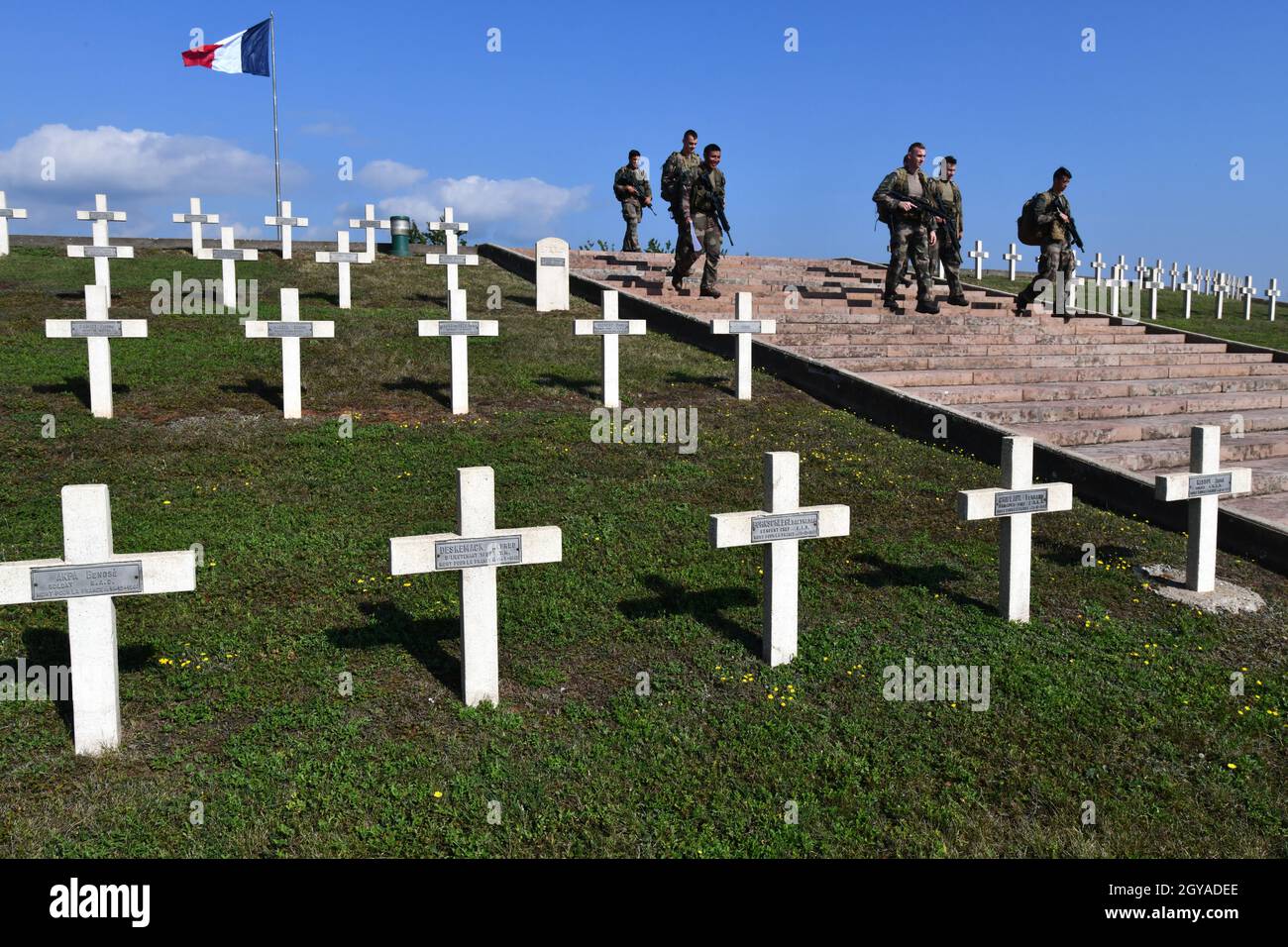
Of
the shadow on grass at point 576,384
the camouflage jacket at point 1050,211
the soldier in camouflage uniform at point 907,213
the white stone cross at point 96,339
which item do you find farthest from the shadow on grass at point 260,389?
the camouflage jacket at point 1050,211

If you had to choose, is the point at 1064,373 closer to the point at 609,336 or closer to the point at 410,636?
the point at 609,336

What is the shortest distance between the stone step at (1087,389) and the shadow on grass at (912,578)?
4.72 metres

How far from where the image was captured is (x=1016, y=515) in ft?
21.6

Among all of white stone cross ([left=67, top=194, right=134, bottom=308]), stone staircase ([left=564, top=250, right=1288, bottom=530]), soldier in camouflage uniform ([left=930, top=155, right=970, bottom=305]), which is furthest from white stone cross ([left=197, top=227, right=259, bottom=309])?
soldier in camouflage uniform ([left=930, top=155, right=970, bottom=305])

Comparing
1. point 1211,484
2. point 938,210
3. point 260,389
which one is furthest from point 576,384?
point 1211,484

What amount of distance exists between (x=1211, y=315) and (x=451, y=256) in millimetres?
21776

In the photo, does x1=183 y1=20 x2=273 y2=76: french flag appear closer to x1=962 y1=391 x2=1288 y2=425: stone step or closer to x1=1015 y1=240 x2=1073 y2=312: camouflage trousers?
x1=1015 y1=240 x2=1073 y2=312: camouflage trousers

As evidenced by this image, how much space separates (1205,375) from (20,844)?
1492cm

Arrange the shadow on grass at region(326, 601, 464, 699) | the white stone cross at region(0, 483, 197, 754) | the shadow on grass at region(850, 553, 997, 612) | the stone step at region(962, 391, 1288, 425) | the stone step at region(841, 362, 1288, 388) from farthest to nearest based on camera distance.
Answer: the stone step at region(841, 362, 1288, 388) < the stone step at region(962, 391, 1288, 425) < the shadow on grass at region(850, 553, 997, 612) < the shadow on grass at region(326, 601, 464, 699) < the white stone cross at region(0, 483, 197, 754)

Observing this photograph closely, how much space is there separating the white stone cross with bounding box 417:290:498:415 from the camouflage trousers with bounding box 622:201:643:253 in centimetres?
1214

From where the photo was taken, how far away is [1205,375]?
47.7ft

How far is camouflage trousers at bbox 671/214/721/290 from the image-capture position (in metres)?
15.6

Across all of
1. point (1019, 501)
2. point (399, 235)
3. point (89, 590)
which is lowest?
point (89, 590)
